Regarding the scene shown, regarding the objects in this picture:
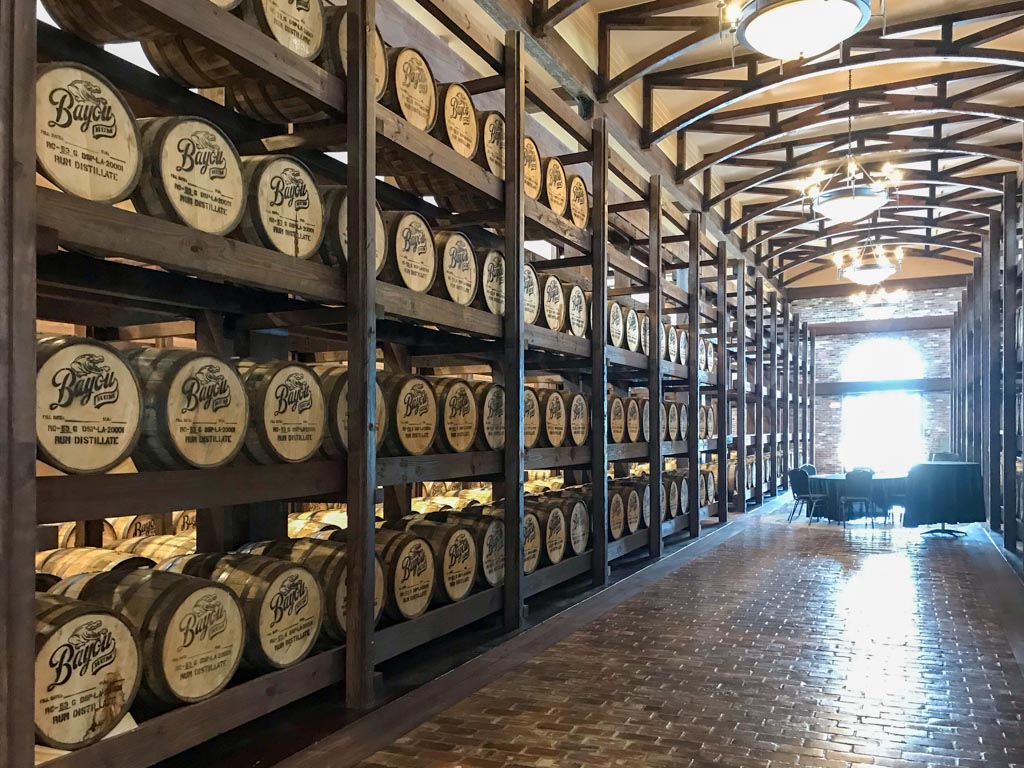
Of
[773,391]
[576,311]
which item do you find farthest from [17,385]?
[773,391]

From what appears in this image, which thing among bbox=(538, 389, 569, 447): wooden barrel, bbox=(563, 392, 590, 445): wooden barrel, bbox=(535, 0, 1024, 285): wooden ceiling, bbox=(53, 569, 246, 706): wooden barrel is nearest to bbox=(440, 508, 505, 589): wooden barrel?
bbox=(538, 389, 569, 447): wooden barrel

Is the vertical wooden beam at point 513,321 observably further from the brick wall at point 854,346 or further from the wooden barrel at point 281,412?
the brick wall at point 854,346

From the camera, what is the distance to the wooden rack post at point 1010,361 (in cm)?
867

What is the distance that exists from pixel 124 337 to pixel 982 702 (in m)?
4.97

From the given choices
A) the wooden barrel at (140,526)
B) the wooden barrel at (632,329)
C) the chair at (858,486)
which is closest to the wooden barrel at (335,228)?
the wooden barrel at (140,526)

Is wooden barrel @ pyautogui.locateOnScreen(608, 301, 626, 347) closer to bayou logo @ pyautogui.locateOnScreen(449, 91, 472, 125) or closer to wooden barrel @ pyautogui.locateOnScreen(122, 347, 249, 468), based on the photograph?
bayou logo @ pyautogui.locateOnScreen(449, 91, 472, 125)

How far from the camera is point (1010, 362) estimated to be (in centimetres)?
874

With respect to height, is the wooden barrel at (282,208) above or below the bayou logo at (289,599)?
above

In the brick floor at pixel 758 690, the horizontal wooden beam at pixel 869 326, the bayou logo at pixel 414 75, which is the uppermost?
the horizontal wooden beam at pixel 869 326

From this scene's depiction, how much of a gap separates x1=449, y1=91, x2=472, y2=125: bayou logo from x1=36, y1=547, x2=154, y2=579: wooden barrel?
9.93 ft

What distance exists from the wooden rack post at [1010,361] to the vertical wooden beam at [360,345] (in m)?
7.49

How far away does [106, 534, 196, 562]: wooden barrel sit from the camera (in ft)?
14.8

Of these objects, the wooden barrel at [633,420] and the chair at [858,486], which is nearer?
the wooden barrel at [633,420]

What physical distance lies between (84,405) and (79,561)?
1.72m
